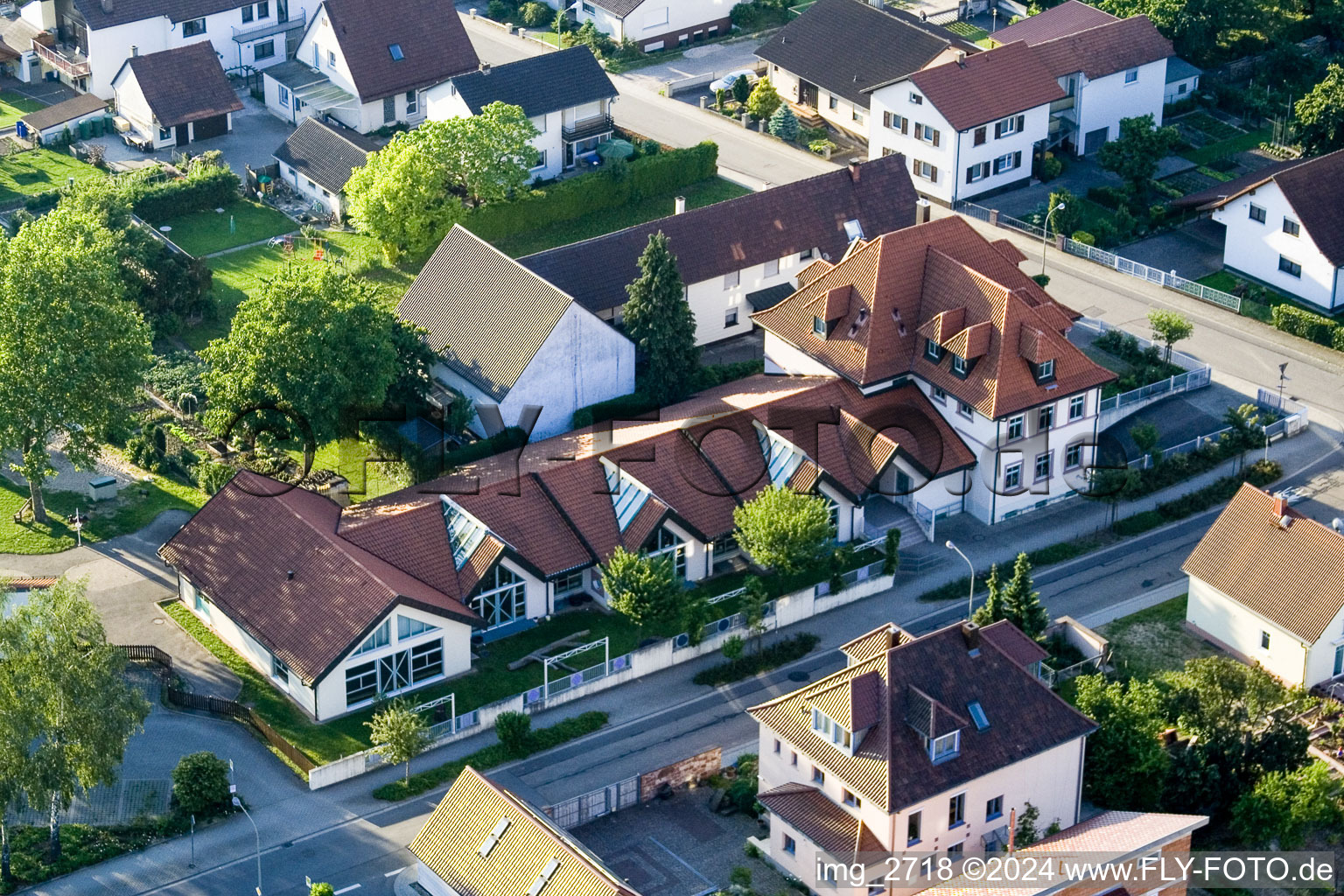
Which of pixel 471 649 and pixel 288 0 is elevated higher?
pixel 288 0

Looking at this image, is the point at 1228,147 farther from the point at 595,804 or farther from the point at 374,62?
the point at 595,804

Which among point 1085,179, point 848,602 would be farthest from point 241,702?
point 1085,179

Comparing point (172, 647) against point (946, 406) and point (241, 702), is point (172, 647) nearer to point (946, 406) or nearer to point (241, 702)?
point (241, 702)

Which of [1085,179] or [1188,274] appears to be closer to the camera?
[1188,274]

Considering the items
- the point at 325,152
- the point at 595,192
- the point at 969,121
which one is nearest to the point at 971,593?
the point at 969,121

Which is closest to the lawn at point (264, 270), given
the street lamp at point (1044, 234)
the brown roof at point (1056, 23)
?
the street lamp at point (1044, 234)

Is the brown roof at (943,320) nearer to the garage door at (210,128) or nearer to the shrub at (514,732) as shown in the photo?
the shrub at (514,732)

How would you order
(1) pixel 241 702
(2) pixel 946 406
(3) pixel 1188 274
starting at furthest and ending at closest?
(3) pixel 1188 274 < (2) pixel 946 406 < (1) pixel 241 702
